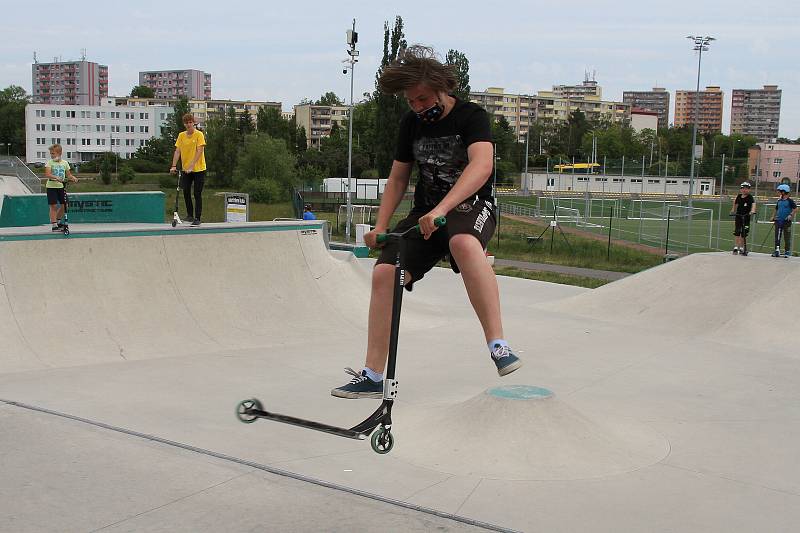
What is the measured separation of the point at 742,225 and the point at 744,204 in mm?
786

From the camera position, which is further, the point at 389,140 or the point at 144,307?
the point at 389,140

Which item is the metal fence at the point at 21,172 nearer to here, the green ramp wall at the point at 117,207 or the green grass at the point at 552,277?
the green ramp wall at the point at 117,207

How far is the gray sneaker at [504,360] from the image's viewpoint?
4.08 metres

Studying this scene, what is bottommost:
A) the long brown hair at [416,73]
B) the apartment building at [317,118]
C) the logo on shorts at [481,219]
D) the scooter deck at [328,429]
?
the scooter deck at [328,429]

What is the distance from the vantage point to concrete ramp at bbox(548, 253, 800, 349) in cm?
1089

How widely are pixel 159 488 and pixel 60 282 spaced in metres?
5.46

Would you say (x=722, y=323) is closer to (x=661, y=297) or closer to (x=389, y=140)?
(x=661, y=297)

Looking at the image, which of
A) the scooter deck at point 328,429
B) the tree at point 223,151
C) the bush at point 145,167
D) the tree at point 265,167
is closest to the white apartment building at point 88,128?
the bush at point 145,167

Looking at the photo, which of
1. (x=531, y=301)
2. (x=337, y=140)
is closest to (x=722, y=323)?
(x=531, y=301)

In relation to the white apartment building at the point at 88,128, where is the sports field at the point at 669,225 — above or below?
below

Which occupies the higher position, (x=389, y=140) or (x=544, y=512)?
(x=389, y=140)

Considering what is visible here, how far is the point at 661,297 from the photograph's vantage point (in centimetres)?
1262

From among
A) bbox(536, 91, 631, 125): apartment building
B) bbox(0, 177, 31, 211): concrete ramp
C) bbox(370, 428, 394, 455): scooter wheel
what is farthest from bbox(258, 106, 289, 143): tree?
bbox(536, 91, 631, 125): apartment building

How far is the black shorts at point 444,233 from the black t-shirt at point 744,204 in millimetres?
12883
